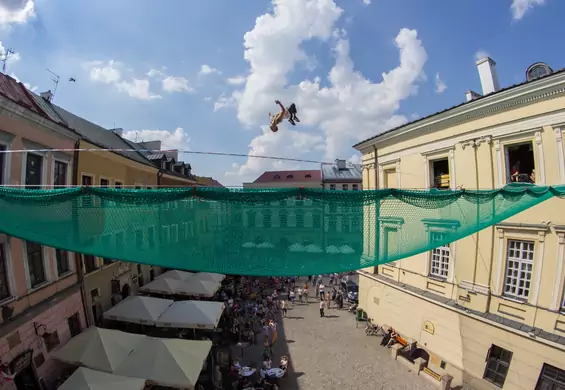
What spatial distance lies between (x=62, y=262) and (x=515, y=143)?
14551 millimetres

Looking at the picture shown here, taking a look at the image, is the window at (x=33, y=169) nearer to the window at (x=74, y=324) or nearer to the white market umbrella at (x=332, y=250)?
the window at (x=74, y=324)

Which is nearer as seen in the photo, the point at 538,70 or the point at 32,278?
the point at 32,278

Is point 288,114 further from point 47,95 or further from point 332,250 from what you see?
point 47,95

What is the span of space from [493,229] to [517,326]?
265 centimetres

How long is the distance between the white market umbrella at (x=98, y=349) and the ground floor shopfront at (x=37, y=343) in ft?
Answer: 1.54

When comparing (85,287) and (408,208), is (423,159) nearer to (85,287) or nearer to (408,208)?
(408,208)

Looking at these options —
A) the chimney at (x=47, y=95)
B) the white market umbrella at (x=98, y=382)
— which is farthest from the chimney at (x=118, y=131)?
the white market umbrella at (x=98, y=382)

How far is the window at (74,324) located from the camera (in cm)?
977

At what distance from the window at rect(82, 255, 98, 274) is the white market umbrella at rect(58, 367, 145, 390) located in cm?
534

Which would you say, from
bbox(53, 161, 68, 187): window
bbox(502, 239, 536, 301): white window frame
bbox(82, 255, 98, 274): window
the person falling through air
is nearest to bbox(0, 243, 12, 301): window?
bbox(53, 161, 68, 187): window

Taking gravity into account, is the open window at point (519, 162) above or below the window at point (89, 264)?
above

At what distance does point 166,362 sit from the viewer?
25.5ft

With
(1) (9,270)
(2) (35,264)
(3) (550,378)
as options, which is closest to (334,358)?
(3) (550,378)

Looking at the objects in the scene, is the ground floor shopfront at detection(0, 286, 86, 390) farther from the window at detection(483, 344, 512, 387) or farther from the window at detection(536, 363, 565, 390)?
the window at detection(536, 363, 565, 390)
